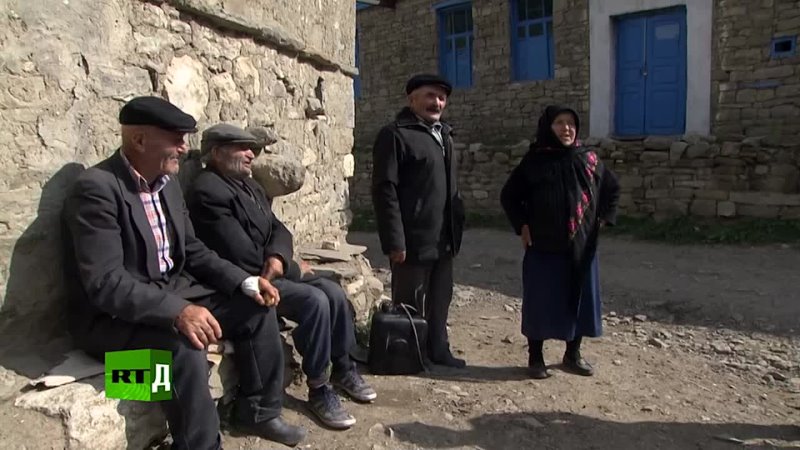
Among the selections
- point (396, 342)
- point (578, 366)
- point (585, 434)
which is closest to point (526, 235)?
point (578, 366)

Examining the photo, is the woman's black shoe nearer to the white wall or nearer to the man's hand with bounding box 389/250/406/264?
the man's hand with bounding box 389/250/406/264

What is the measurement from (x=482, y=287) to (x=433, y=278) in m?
2.67

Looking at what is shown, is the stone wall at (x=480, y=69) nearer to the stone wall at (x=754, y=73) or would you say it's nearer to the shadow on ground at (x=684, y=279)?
the stone wall at (x=754, y=73)

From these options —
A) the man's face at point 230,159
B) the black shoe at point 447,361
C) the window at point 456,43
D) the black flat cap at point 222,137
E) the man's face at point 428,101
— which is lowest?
the black shoe at point 447,361

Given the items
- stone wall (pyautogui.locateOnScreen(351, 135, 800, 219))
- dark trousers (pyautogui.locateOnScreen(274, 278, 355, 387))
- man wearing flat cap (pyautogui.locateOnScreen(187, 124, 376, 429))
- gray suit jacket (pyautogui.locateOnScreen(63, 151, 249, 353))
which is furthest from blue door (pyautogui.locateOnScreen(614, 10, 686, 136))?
gray suit jacket (pyautogui.locateOnScreen(63, 151, 249, 353))

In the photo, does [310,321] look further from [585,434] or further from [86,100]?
[585,434]

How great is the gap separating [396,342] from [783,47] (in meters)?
8.14

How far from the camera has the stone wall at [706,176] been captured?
845cm

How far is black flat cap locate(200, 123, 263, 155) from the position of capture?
307 centimetres

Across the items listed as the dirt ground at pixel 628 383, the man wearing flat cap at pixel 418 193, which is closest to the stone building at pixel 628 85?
the dirt ground at pixel 628 383

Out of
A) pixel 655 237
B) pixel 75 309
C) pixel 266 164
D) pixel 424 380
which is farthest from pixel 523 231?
pixel 655 237

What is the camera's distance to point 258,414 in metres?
2.80

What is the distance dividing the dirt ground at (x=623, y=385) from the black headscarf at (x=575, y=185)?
28.3 inches

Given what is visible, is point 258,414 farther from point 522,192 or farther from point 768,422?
point 768,422
